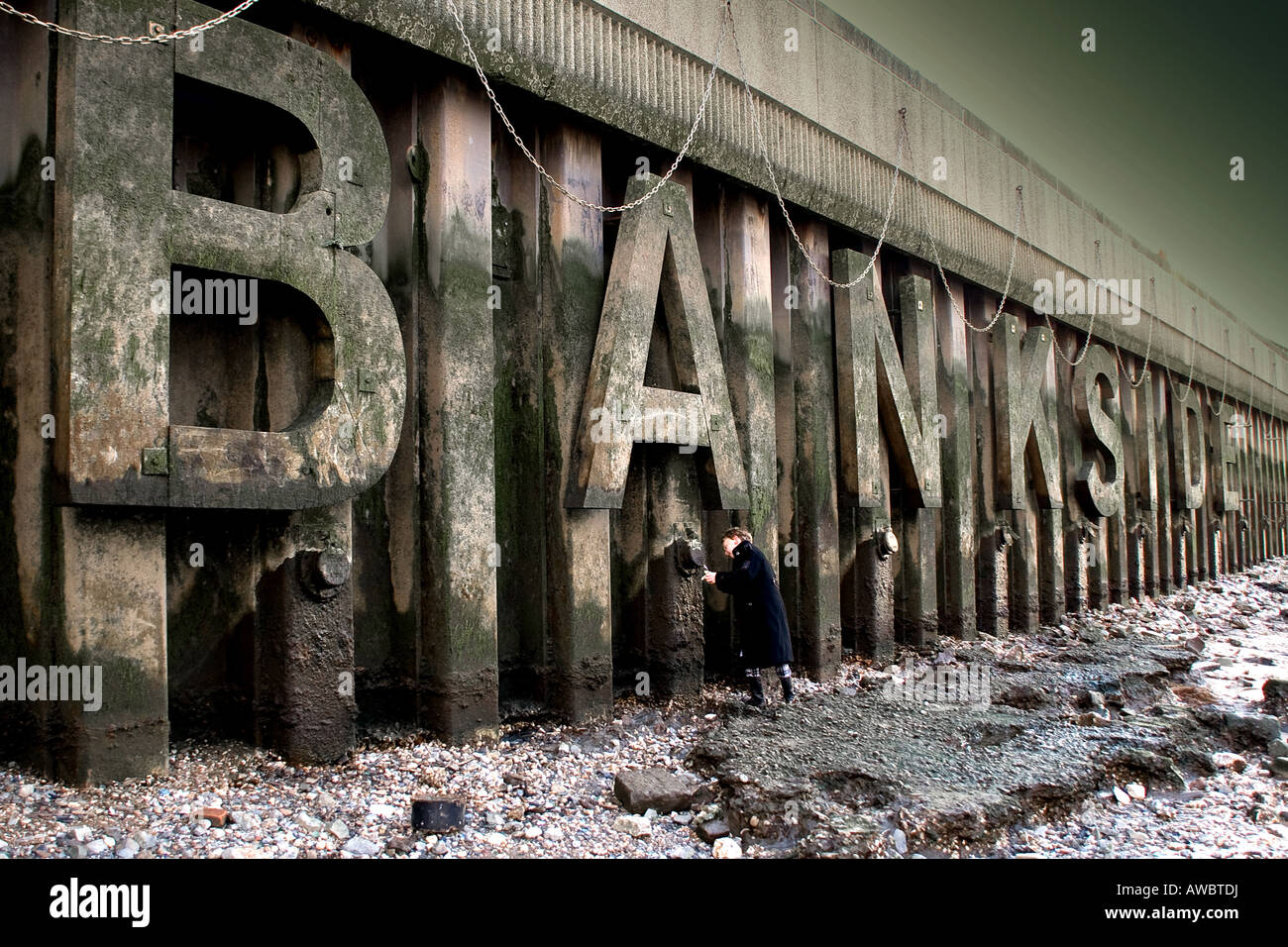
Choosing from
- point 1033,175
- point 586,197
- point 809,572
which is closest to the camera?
point 586,197

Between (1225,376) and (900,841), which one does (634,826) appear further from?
(1225,376)

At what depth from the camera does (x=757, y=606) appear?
6355 mm

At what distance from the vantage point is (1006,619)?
10477mm

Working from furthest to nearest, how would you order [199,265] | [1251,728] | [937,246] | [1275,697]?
[937,246] < [1275,697] < [1251,728] < [199,265]

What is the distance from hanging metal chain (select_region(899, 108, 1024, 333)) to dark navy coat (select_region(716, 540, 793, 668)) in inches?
191

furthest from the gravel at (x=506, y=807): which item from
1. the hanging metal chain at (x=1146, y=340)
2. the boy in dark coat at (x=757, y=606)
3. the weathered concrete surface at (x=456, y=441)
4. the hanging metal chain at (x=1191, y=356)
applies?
the hanging metal chain at (x=1191, y=356)

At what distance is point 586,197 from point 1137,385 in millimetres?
12870

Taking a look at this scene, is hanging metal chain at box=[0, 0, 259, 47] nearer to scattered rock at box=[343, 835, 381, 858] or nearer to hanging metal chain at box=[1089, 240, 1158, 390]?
scattered rock at box=[343, 835, 381, 858]

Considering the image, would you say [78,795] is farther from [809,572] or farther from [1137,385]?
[1137,385]

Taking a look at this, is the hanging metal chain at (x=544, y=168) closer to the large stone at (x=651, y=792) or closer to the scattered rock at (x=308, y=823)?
the large stone at (x=651, y=792)

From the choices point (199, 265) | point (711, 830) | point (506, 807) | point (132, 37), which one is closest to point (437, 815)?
point (506, 807)

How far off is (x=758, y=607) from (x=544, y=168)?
3369 millimetres
